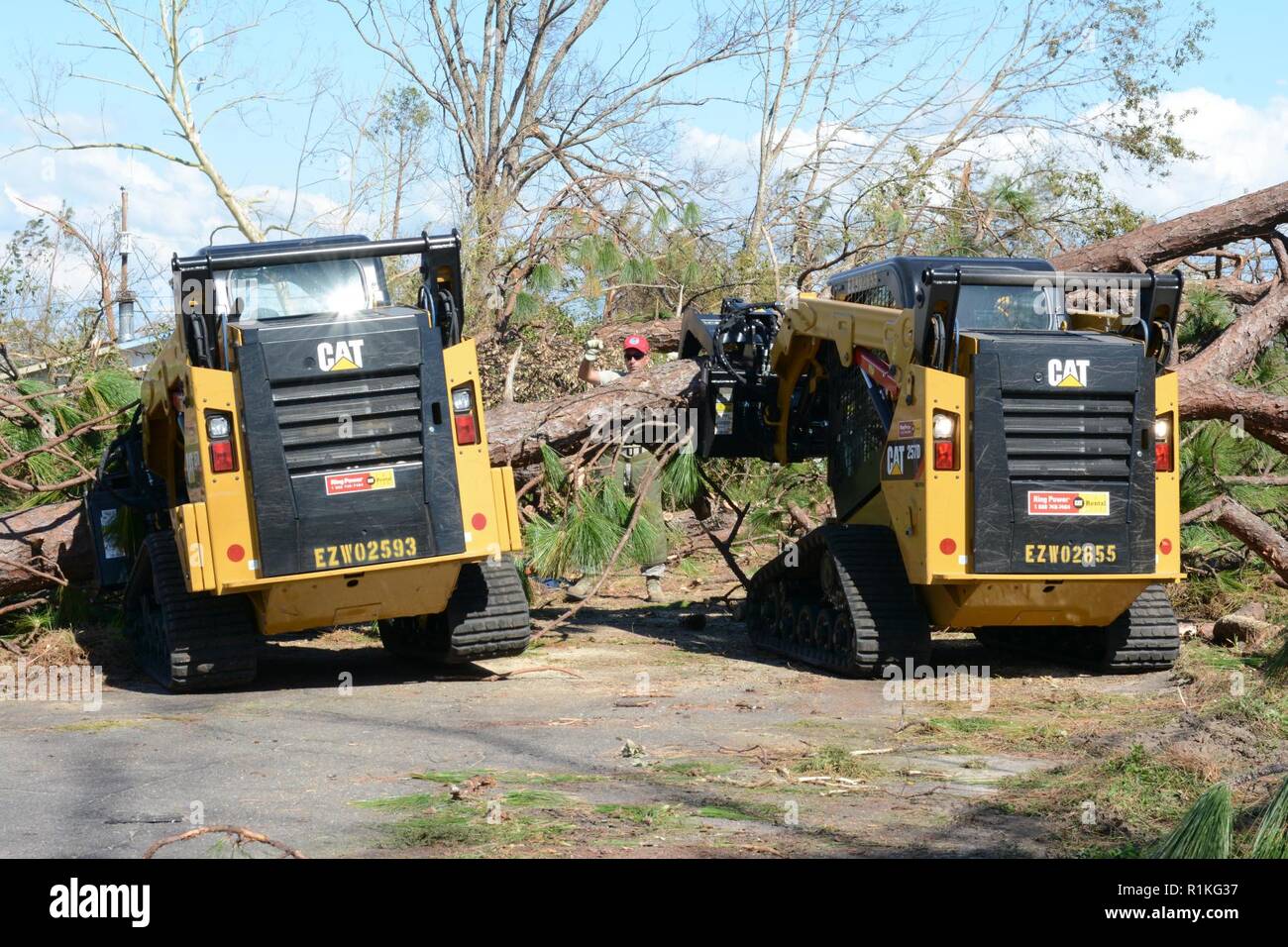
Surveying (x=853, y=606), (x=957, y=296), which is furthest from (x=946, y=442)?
(x=853, y=606)

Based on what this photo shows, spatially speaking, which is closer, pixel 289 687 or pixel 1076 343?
pixel 1076 343

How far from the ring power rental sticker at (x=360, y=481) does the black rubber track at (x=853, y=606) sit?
2859mm

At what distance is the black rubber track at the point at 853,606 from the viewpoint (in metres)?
9.29

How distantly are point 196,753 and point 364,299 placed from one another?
3494 millimetres

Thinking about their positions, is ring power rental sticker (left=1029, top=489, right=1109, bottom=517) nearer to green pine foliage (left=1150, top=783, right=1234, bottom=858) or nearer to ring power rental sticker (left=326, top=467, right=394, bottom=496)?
ring power rental sticker (left=326, top=467, right=394, bottom=496)

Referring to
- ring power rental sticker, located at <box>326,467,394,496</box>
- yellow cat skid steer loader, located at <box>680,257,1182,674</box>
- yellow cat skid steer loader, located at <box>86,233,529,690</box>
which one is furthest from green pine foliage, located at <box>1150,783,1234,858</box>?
ring power rental sticker, located at <box>326,467,394,496</box>

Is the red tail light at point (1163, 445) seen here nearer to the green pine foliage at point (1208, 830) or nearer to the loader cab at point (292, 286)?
the loader cab at point (292, 286)

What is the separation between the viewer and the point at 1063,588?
8969 millimetres

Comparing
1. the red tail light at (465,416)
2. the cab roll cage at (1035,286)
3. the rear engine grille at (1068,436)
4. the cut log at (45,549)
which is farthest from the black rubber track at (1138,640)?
the cut log at (45,549)

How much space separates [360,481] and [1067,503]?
4069 millimetres

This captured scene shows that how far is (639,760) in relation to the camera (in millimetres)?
6965
